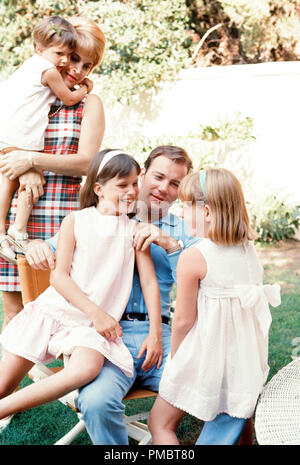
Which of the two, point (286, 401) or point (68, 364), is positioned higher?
point (68, 364)

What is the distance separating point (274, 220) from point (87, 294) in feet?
17.1

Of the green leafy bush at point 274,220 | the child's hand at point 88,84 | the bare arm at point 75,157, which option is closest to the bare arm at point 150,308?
the bare arm at point 75,157

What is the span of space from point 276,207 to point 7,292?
500cm

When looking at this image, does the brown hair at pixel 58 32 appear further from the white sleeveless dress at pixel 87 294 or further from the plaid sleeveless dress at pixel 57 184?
the white sleeveless dress at pixel 87 294

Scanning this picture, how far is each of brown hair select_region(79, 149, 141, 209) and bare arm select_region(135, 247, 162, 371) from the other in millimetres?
346

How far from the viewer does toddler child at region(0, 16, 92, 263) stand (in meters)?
2.72

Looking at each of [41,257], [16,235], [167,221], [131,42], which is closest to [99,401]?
[41,257]

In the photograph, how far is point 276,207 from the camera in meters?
7.25

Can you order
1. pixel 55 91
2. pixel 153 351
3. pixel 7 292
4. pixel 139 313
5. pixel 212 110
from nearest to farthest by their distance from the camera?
pixel 153 351
pixel 139 313
pixel 55 91
pixel 7 292
pixel 212 110

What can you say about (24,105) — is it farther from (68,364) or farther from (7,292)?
(68,364)

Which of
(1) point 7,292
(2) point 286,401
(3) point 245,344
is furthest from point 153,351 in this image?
(1) point 7,292

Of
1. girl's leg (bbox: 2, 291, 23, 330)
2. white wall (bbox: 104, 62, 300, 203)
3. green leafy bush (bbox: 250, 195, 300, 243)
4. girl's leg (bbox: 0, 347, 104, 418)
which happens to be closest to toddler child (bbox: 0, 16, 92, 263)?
girl's leg (bbox: 2, 291, 23, 330)

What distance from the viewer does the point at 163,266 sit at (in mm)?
2549

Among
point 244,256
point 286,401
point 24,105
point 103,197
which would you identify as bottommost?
point 286,401
